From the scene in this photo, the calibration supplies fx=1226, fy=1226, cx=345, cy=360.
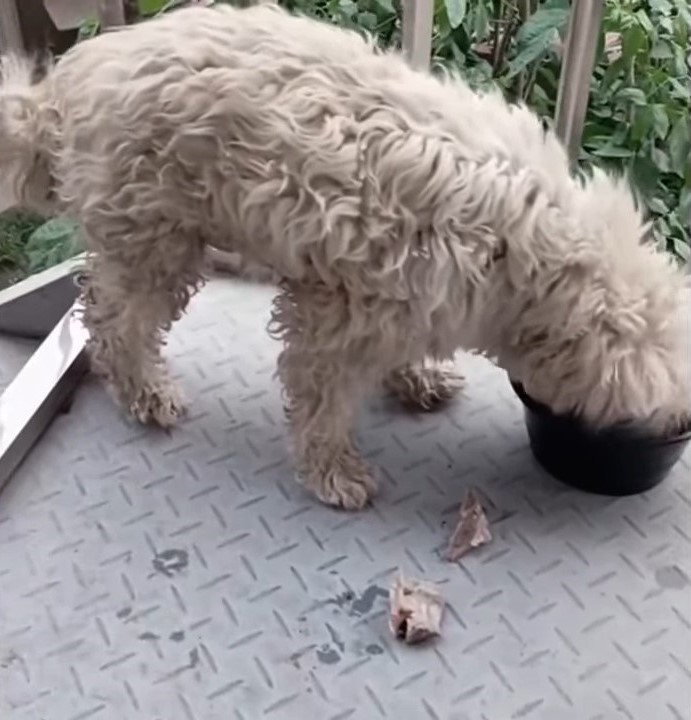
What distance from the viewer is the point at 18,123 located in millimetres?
1414

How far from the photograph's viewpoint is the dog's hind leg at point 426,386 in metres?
1.62

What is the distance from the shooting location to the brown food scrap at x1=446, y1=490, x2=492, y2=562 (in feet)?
4.75

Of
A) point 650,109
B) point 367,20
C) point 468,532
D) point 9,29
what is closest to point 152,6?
point 9,29

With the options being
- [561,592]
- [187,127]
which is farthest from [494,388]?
[187,127]

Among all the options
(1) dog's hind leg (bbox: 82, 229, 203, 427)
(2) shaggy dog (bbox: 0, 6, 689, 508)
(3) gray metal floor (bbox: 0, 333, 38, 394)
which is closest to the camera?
(2) shaggy dog (bbox: 0, 6, 689, 508)

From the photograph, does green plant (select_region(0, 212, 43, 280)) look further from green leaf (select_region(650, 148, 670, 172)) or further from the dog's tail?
green leaf (select_region(650, 148, 670, 172))

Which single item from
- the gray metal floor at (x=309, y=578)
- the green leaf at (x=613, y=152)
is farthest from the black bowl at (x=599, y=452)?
the green leaf at (x=613, y=152)

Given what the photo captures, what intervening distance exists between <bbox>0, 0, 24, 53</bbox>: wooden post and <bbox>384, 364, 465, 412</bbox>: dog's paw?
2.41 ft

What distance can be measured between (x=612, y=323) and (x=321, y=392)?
341mm

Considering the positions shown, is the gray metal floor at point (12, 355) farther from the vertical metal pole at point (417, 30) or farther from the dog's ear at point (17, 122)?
the vertical metal pole at point (417, 30)

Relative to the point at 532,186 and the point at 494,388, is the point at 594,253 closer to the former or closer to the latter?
the point at 532,186

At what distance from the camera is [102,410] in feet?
A: 5.41

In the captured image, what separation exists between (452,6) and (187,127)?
0.61m

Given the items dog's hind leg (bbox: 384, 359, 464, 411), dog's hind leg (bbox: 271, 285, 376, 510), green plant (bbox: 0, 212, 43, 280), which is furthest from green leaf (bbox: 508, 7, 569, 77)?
green plant (bbox: 0, 212, 43, 280)
